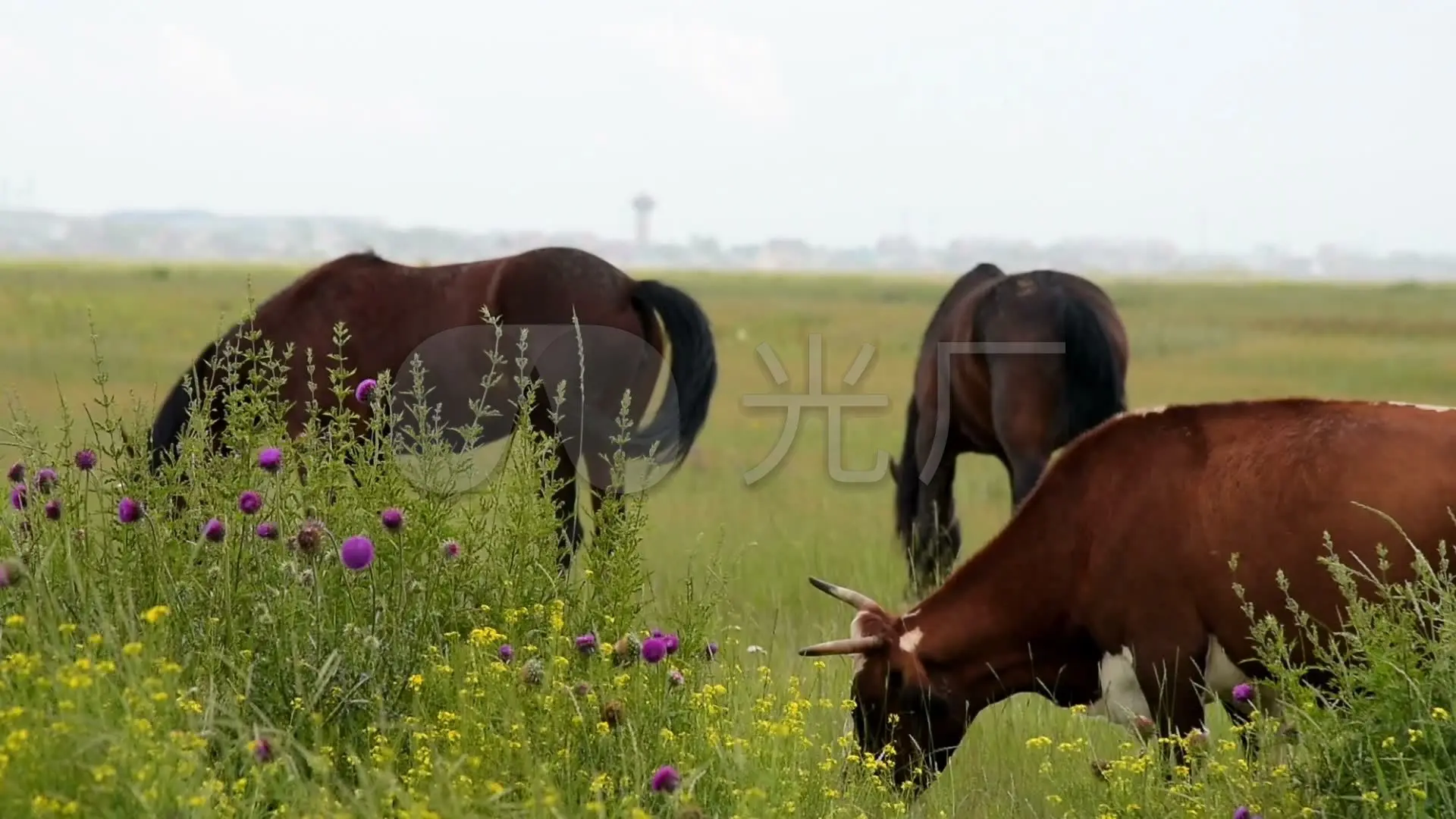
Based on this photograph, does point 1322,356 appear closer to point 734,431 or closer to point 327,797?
point 734,431

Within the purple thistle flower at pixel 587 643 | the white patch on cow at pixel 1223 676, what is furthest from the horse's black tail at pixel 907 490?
the purple thistle flower at pixel 587 643

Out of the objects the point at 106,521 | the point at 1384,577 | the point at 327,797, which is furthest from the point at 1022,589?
the point at 106,521

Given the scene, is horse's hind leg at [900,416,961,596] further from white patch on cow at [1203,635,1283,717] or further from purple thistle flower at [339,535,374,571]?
purple thistle flower at [339,535,374,571]

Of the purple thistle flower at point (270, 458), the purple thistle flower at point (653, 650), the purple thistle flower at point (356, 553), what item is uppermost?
the purple thistle flower at point (270, 458)

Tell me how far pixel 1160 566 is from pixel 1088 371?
307 cm

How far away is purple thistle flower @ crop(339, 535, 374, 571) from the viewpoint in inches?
126

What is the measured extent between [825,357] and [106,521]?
2134 centimetres

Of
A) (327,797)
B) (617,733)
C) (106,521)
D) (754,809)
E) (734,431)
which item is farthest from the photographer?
(734,431)

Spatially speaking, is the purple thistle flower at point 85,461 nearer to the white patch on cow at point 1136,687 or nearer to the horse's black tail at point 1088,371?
the white patch on cow at point 1136,687

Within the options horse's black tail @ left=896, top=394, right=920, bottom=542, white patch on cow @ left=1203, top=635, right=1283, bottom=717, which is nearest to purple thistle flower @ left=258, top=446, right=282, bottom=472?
white patch on cow @ left=1203, top=635, right=1283, bottom=717

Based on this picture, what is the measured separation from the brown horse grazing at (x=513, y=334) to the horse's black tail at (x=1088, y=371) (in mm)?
1901

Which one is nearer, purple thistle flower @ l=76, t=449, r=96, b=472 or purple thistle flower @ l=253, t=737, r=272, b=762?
purple thistle flower @ l=253, t=737, r=272, b=762

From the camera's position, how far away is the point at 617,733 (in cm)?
328

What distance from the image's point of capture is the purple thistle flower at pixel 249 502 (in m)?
3.37
